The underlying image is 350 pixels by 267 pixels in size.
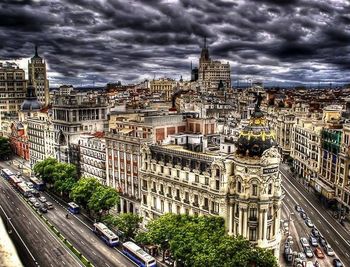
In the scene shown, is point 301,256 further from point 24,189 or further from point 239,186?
point 24,189

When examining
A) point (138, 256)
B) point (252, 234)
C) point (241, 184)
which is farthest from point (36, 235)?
point (252, 234)

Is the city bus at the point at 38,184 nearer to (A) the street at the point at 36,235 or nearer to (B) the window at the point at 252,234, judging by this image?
(A) the street at the point at 36,235

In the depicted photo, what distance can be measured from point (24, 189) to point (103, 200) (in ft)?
164

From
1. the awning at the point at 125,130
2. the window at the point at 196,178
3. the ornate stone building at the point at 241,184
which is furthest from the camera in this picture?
the awning at the point at 125,130

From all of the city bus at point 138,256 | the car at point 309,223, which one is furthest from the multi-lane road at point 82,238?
the car at point 309,223

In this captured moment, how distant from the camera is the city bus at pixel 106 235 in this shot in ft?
339

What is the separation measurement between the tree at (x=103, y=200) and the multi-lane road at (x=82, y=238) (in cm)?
762

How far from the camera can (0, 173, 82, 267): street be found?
96.1 m

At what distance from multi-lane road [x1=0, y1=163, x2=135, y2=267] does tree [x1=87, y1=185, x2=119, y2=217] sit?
7.62 meters

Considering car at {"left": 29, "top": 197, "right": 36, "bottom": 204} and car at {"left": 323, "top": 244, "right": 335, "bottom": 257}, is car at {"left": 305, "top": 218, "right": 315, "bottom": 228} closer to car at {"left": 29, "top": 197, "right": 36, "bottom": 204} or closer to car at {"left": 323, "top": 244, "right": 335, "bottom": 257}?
car at {"left": 323, "top": 244, "right": 335, "bottom": 257}

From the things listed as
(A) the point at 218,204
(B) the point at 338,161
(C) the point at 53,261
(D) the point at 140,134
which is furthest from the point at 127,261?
(B) the point at 338,161

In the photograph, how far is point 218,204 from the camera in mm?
94000

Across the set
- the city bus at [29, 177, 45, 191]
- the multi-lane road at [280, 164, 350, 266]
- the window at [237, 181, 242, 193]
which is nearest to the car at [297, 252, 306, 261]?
the multi-lane road at [280, 164, 350, 266]

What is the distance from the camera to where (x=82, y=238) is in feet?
360
